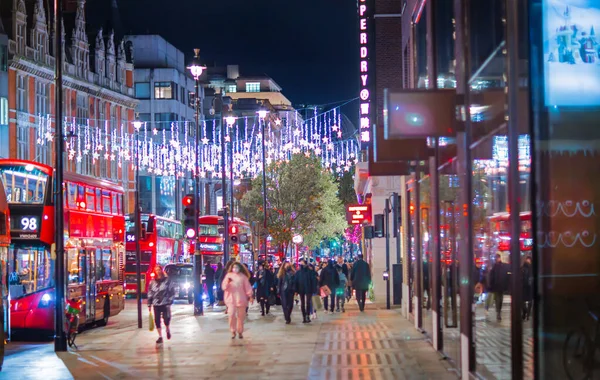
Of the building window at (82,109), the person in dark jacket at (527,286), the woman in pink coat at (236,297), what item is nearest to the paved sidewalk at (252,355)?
the woman in pink coat at (236,297)

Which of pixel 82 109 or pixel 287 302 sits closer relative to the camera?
pixel 287 302

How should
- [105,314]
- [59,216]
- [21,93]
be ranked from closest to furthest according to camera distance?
[59,216]
[105,314]
[21,93]

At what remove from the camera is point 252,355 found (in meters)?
18.5

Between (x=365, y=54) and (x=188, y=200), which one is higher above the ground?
(x=365, y=54)

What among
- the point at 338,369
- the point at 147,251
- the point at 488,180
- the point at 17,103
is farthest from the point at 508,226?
the point at 17,103

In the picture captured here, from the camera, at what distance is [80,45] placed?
69.5m

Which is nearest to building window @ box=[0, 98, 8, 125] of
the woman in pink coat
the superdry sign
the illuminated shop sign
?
the superdry sign

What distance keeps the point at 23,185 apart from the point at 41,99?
4018 centimetres

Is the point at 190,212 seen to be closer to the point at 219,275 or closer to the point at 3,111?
the point at 219,275

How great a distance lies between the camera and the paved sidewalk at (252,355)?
15758mm

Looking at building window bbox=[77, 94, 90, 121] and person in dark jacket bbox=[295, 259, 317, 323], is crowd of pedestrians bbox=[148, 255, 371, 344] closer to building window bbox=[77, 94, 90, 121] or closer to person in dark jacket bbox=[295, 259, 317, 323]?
person in dark jacket bbox=[295, 259, 317, 323]

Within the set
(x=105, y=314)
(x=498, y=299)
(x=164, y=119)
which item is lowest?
(x=105, y=314)

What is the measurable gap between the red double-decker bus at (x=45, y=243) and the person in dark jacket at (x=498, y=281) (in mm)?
13239

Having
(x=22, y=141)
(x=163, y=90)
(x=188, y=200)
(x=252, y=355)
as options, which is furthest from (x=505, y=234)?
(x=163, y=90)
